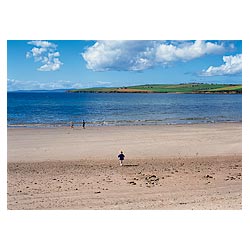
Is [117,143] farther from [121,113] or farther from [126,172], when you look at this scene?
[121,113]

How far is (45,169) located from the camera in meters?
10.6

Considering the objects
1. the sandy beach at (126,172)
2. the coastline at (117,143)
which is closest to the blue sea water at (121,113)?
the coastline at (117,143)

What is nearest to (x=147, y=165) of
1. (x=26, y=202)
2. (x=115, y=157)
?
(x=115, y=157)

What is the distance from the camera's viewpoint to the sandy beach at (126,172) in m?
7.75

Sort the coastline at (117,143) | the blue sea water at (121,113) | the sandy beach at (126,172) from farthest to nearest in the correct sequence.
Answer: the blue sea water at (121,113) < the coastline at (117,143) < the sandy beach at (126,172)

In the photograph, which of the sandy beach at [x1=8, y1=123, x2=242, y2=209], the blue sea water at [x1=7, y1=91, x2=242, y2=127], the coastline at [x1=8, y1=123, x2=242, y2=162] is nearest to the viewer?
the sandy beach at [x1=8, y1=123, x2=242, y2=209]

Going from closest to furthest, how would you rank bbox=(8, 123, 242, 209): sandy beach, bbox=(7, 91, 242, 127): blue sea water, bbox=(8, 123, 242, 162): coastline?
bbox=(8, 123, 242, 209): sandy beach
bbox=(8, 123, 242, 162): coastline
bbox=(7, 91, 242, 127): blue sea water

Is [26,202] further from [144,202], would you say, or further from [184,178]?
[184,178]

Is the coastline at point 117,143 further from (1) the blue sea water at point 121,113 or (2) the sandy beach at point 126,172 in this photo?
(1) the blue sea water at point 121,113

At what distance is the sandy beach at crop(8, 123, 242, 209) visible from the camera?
775cm

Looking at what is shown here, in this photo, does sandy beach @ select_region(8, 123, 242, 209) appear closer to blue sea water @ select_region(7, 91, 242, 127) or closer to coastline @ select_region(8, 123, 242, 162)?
coastline @ select_region(8, 123, 242, 162)

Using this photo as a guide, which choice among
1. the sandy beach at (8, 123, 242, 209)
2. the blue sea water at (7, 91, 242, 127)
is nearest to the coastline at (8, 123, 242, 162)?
the sandy beach at (8, 123, 242, 209)

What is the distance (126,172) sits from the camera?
10.1 metres
